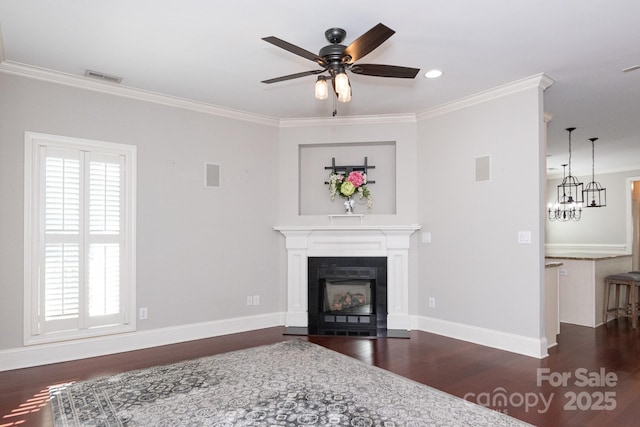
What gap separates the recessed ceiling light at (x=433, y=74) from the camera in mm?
3721

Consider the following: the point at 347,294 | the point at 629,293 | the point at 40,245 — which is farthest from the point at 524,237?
the point at 40,245

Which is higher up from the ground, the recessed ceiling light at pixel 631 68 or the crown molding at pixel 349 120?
the recessed ceiling light at pixel 631 68

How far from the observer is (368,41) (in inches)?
95.9

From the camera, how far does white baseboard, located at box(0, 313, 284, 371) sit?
3557mm

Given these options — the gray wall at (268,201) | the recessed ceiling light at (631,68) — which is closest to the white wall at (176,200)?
the gray wall at (268,201)

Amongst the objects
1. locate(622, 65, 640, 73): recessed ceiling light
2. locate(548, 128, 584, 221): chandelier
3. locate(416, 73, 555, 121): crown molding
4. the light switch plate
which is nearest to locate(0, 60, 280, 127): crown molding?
locate(416, 73, 555, 121): crown molding

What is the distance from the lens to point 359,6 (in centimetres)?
262

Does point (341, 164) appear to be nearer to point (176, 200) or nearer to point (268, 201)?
point (268, 201)

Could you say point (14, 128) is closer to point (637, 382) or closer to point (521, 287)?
point (521, 287)

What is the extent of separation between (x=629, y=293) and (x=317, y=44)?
19.2 ft

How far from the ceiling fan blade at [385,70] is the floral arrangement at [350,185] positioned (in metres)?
2.22

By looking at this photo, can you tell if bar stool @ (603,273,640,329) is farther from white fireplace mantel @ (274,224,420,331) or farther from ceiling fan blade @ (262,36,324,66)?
ceiling fan blade @ (262,36,324,66)

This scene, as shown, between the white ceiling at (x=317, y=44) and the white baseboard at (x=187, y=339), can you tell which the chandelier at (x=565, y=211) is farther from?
the white baseboard at (x=187, y=339)

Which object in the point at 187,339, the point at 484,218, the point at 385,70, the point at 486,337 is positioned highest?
the point at 385,70
